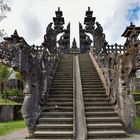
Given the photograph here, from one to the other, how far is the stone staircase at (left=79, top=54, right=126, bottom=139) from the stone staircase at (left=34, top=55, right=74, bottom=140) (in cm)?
77

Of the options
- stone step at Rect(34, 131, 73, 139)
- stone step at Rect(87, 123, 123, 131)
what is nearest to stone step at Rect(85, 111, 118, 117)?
stone step at Rect(87, 123, 123, 131)

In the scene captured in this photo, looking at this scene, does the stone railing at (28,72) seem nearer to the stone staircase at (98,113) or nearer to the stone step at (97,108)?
the stone step at (97,108)

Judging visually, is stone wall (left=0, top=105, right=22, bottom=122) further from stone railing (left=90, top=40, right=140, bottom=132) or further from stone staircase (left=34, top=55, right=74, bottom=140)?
stone railing (left=90, top=40, right=140, bottom=132)

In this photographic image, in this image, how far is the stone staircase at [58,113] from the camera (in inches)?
486

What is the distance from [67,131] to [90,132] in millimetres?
991

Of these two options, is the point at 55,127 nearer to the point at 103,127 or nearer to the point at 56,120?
the point at 56,120

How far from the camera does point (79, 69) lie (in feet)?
70.2

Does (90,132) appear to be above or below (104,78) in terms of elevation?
below

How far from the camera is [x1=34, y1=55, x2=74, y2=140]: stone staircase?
1234cm

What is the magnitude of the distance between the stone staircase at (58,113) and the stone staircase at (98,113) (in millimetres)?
773

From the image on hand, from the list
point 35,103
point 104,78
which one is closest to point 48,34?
point 104,78

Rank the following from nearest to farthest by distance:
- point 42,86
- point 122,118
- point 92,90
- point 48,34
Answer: point 122,118 → point 42,86 → point 92,90 → point 48,34

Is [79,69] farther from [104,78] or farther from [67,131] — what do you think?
[67,131]

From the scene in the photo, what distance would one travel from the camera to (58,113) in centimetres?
1405
